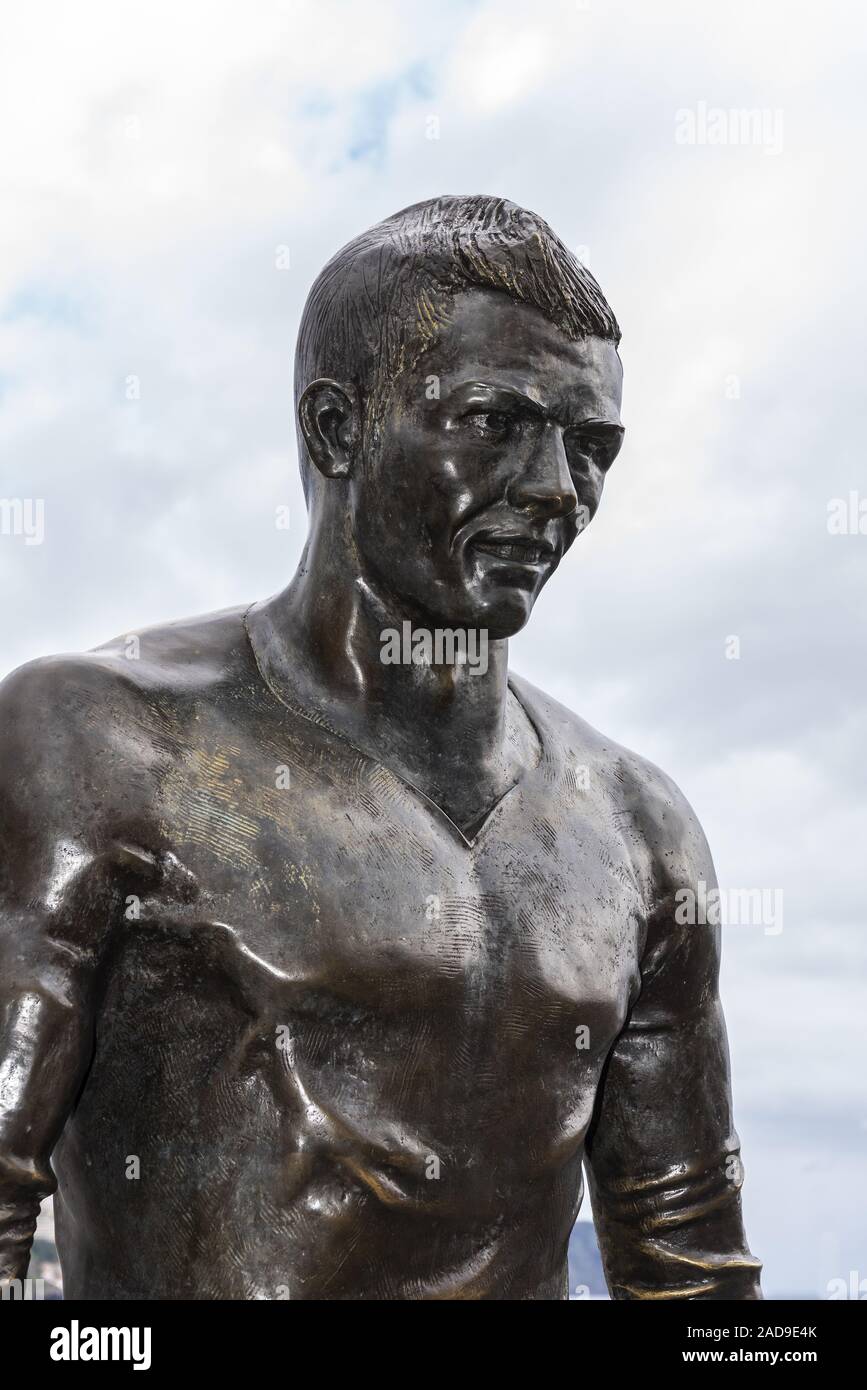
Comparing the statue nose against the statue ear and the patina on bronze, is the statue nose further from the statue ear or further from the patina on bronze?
the statue ear

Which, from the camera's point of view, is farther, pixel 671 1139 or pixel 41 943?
pixel 671 1139

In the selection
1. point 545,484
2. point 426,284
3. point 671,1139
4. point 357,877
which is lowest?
point 671,1139

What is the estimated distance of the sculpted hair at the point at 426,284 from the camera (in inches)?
203

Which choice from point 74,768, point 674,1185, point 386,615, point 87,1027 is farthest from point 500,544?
point 674,1185

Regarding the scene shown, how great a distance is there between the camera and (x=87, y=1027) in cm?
476

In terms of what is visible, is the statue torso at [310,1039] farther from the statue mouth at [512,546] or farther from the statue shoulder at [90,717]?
the statue mouth at [512,546]

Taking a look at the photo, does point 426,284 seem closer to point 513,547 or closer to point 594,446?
point 594,446

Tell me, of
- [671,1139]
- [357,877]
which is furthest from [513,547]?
[671,1139]

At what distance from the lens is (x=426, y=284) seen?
17.0ft

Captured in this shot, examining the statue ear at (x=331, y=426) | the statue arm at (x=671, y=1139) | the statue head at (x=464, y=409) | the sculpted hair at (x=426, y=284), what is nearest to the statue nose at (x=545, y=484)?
the statue head at (x=464, y=409)

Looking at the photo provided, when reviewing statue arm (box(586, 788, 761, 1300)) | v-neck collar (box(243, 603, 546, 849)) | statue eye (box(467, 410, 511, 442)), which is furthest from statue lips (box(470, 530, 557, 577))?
statue arm (box(586, 788, 761, 1300))

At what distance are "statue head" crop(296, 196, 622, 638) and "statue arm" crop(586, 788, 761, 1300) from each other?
45.6 inches

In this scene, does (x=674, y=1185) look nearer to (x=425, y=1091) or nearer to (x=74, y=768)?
(x=425, y=1091)

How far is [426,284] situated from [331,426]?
0.46 meters
